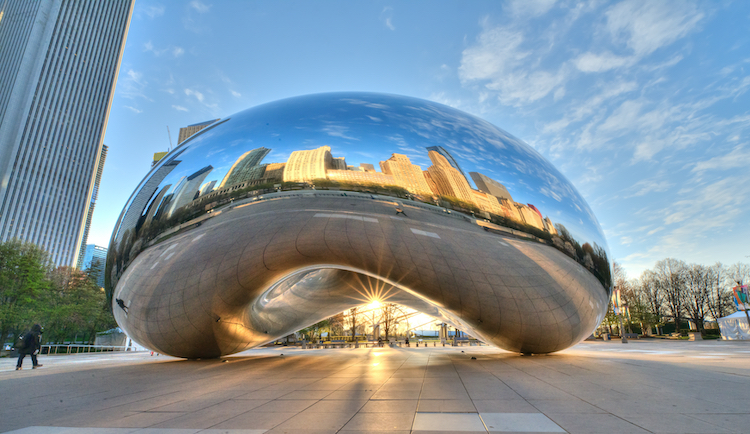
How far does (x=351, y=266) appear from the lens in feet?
23.2

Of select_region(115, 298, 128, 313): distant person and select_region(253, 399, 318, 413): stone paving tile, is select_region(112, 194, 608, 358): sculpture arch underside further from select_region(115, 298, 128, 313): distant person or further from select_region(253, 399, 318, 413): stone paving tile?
select_region(253, 399, 318, 413): stone paving tile

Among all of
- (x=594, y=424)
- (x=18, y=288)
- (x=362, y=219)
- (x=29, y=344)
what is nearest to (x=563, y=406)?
(x=594, y=424)

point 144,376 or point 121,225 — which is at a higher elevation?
point 121,225

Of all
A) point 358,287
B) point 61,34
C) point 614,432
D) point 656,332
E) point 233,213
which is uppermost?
point 61,34

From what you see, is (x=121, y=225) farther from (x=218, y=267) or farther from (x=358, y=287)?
(x=358, y=287)

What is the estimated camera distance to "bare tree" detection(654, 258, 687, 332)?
184 ft

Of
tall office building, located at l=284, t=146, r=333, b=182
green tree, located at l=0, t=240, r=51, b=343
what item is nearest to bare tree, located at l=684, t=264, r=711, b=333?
tall office building, located at l=284, t=146, r=333, b=182

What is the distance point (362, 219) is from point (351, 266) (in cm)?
131

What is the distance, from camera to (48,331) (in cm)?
4028

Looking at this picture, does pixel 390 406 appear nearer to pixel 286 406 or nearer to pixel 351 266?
pixel 286 406

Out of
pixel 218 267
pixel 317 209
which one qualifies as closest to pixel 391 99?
pixel 317 209

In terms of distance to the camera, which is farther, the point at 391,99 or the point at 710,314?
the point at 710,314

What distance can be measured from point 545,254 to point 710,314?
71.6m

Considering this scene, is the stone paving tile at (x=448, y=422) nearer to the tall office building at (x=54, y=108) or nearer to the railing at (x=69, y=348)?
the railing at (x=69, y=348)
